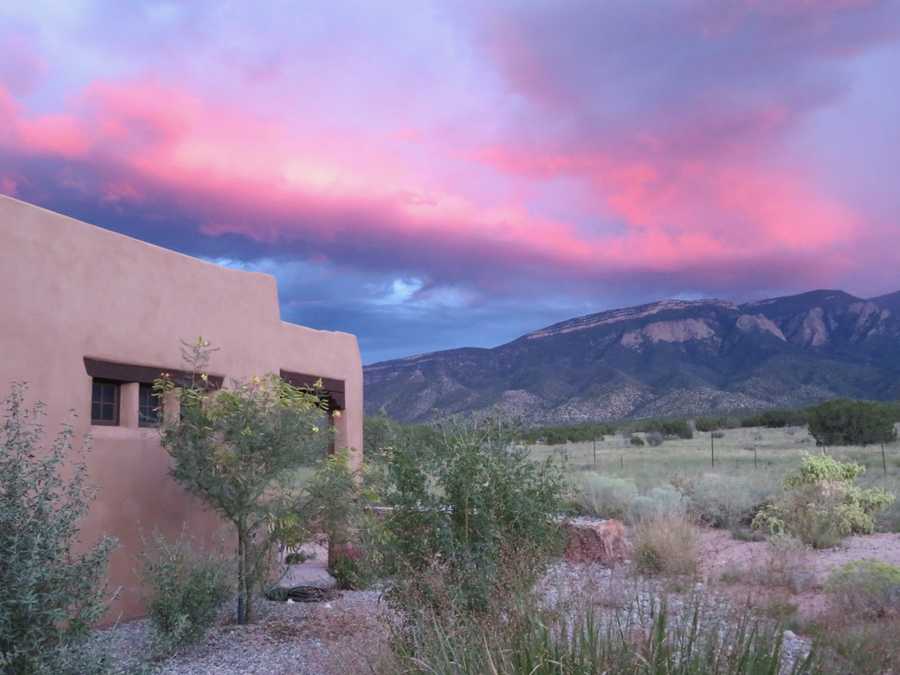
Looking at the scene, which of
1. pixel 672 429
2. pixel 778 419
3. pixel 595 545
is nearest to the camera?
pixel 595 545

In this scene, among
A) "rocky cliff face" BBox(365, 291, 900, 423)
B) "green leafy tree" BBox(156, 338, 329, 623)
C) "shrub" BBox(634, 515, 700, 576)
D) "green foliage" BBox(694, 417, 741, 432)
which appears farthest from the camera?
"rocky cliff face" BBox(365, 291, 900, 423)

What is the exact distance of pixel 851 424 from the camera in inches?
1491

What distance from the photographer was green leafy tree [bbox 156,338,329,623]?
964 cm

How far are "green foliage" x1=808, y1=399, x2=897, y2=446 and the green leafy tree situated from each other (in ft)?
111

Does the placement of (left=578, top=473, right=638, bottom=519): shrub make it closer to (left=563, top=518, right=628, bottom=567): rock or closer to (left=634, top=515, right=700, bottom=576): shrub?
(left=563, top=518, right=628, bottom=567): rock

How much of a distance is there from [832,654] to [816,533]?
34.4 feet

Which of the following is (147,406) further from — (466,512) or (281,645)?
(466,512)

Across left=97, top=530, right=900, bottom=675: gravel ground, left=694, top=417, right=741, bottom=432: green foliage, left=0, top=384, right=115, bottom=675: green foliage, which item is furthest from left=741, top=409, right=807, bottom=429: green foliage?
left=0, top=384, right=115, bottom=675: green foliage

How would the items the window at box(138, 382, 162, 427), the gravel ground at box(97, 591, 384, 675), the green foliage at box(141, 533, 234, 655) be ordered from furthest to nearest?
1. the window at box(138, 382, 162, 427)
2. the green foliage at box(141, 533, 234, 655)
3. the gravel ground at box(97, 591, 384, 675)

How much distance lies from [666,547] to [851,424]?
29.3 metres

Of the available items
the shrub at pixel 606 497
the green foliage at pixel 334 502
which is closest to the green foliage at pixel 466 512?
the green foliage at pixel 334 502

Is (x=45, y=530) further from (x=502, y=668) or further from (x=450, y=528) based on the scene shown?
(x=450, y=528)

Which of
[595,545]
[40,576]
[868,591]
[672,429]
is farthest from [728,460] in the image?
[40,576]

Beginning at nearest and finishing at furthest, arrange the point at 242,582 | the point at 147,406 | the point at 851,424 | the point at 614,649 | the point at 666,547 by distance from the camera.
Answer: the point at 614,649, the point at 242,582, the point at 147,406, the point at 666,547, the point at 851,424
